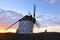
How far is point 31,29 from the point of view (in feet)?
108

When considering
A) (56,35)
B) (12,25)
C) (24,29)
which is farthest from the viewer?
(12,25)

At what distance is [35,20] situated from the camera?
120 ft

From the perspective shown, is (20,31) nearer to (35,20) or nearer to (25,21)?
(25,21)

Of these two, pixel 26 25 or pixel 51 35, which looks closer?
pixel 51 35

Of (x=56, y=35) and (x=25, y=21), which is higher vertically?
(x=25, y=21)

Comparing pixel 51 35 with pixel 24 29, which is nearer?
pixel 51 35

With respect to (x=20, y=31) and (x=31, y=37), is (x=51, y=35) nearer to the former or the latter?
(x=31, y=37)

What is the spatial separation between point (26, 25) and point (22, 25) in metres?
0.74

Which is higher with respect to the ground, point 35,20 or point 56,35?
point 35,20

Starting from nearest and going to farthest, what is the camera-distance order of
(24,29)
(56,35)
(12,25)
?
(56,35)
(24,29)
(12,25)

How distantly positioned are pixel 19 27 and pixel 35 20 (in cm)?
453

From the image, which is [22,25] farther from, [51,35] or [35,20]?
[51,35]

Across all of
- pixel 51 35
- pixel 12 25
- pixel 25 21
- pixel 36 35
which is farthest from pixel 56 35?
pixel 12 25

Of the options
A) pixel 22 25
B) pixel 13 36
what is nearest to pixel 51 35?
pixel 13 36
